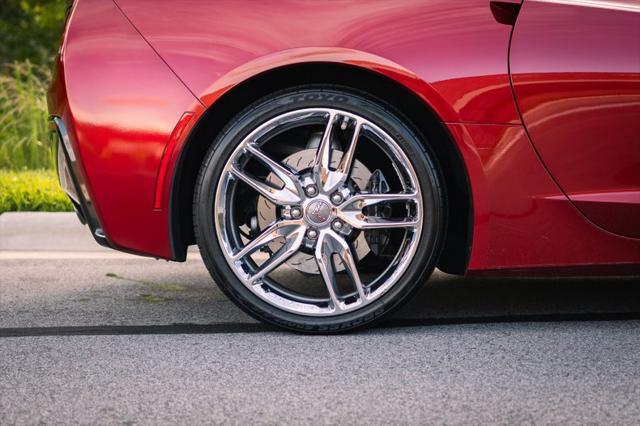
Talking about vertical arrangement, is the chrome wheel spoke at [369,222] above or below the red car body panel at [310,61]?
below

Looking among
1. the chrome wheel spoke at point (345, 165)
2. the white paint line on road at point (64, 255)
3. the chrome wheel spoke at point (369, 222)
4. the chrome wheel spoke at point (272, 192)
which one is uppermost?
the chrome wheel spoke at point (345, 165)

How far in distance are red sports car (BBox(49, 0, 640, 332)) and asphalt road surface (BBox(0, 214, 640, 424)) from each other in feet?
0.78

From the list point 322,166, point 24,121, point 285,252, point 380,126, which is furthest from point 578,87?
point 24,121

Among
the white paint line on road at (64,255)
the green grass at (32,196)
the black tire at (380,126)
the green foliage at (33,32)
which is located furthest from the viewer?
the green foliage at (33,32)

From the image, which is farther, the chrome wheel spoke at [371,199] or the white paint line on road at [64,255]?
the white paint line on road at [64,255]

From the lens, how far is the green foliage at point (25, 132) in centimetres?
758

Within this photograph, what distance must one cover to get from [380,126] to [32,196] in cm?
301

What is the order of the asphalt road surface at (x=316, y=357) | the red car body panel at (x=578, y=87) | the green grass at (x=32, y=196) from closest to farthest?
the asphalt road surface at (x=316, y=357)
the red car body panel at (x=578, y=87)
the green grass at (x=32, y=196)

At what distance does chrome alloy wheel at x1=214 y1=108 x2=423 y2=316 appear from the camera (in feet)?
11.1

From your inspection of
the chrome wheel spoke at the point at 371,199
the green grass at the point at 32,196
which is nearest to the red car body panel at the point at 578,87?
the chrome wheel spoke at the point at 371,199

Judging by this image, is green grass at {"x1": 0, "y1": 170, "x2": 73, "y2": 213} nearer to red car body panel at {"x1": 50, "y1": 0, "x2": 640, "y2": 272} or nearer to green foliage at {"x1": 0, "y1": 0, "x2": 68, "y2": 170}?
green foliage at {"x1": 0, "y1": 0, "x2": 68, "y2": 170}

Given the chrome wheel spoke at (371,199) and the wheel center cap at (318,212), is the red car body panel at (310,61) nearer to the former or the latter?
the chrome wheel spoke at (371,199)

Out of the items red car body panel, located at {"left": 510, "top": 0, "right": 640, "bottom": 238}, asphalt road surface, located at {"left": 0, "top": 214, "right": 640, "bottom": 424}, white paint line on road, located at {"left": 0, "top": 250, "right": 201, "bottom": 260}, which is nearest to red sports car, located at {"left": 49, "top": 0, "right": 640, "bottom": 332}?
red car body panel, located at {"left": 510, "top": 0, "right": 640, "bottom": 238}

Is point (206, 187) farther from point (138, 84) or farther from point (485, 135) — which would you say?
point (485, 135)
